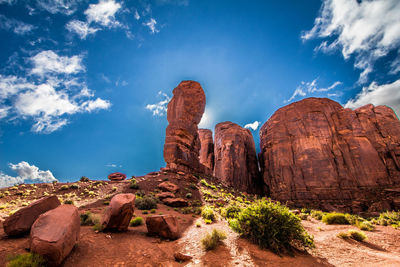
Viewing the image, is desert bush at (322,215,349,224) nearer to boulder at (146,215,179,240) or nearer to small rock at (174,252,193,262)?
boulder at (146,215,179,240)

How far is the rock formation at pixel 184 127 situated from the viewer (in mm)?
30484

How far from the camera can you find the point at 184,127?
108ft

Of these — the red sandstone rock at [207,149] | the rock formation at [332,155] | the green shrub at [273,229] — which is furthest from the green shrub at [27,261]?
the red sandstone rock at [207,149]

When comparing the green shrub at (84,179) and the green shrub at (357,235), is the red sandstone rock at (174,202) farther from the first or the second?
the green shrub at (84,179)

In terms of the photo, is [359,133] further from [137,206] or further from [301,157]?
[137,206]

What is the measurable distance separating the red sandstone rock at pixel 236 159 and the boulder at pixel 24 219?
37453 millimetres

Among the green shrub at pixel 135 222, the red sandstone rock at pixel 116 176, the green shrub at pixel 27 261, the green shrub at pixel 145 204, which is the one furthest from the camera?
the red sandstone rock at pixel 116 176

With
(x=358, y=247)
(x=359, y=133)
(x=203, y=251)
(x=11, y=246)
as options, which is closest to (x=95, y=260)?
(x=11, y=246)

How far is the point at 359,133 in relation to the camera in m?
A: 33.4

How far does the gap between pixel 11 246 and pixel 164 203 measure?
13.1 meters

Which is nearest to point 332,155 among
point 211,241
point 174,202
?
point 174,202

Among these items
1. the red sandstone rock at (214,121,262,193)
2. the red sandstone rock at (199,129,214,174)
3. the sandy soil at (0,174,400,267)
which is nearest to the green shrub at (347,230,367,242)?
the sandy soil at (0,174,400,267)

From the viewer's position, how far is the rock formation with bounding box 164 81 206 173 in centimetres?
3048

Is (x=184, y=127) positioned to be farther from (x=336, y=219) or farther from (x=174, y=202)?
(x=336, y=219)
